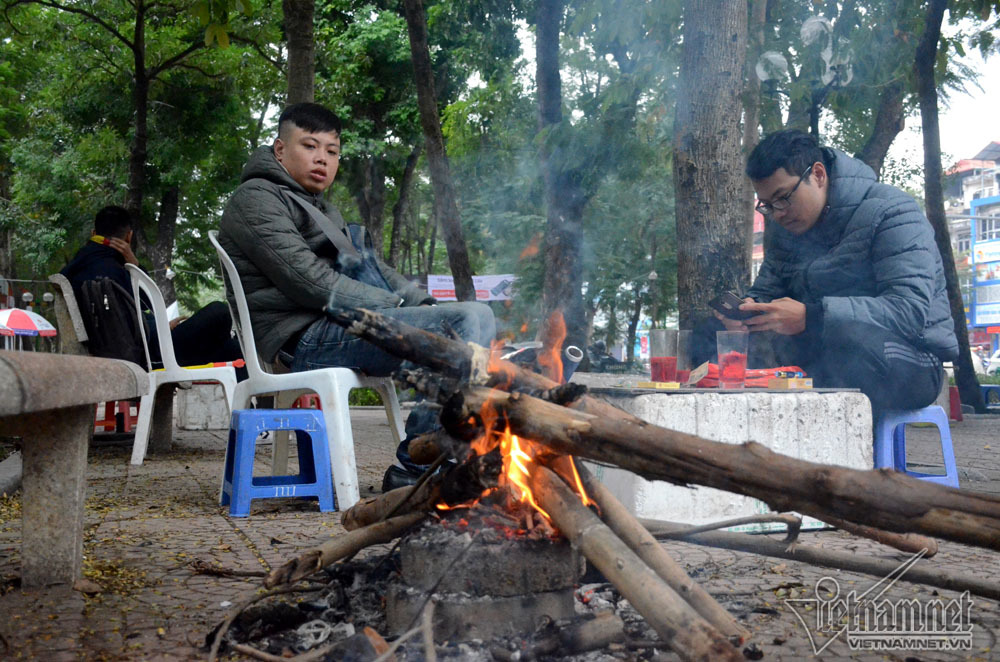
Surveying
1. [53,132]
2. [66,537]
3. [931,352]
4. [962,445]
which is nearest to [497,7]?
[962,445]

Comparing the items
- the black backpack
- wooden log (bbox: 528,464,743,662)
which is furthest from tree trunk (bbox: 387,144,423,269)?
wooden log (bbox: 528,464,743,662)

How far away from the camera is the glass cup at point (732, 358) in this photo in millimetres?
4000

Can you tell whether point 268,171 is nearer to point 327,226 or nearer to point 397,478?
point 327,226

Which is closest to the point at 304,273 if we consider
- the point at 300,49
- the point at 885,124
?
the point at 300,49

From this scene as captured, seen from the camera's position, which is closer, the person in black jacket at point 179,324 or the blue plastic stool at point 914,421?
the blue plastic stool at point 914,421

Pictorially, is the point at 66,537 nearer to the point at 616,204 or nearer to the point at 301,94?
the point at 301,94

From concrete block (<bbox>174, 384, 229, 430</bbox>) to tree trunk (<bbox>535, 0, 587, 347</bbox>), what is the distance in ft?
14.2

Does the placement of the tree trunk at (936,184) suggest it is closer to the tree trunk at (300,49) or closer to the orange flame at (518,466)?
the tree trunk at (300,49)

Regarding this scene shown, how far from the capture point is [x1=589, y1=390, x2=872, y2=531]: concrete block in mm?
3709

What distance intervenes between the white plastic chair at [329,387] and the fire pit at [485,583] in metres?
2.06

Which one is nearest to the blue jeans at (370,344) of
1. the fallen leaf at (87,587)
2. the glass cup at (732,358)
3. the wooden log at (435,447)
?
the glass cup at (732,358)

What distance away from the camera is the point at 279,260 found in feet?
14.4

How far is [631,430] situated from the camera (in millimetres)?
2135

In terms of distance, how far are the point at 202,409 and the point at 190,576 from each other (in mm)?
7714
